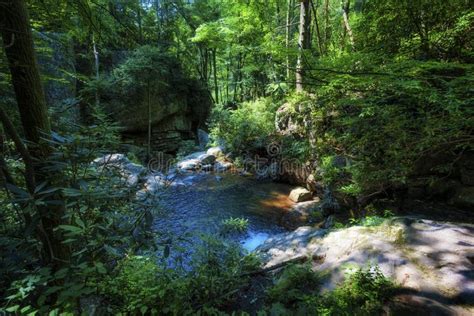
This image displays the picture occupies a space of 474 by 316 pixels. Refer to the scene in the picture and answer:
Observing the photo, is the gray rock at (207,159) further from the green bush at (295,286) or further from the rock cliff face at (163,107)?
the green bush at (295,286)

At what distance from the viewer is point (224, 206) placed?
725cm

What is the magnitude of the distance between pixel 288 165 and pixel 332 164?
307 cm

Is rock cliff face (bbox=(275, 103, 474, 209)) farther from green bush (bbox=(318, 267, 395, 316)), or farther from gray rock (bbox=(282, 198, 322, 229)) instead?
green bush (bbox=(318, 267, 395, 316))

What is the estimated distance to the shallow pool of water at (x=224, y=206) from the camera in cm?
582

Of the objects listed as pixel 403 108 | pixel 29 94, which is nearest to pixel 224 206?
pixel 403 108

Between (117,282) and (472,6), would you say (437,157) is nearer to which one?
(472,6)

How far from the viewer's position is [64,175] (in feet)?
4.44

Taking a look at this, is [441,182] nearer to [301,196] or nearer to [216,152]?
[301,196]

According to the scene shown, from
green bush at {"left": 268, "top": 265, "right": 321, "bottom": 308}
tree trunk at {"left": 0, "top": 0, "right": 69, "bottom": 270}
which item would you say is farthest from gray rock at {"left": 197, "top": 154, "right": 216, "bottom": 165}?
A: tree trunk at {"left": 0, "top": 0, "right": 69, "bottom": 270}

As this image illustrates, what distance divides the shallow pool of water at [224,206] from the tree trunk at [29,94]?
331 cm

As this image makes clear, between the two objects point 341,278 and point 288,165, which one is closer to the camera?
point 341,278

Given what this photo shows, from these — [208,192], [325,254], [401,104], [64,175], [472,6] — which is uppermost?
[472,6]

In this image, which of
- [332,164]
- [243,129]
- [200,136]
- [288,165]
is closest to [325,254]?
[332,164]

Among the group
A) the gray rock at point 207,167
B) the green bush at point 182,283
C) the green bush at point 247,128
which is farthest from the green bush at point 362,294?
the gray rock at point 207,167
